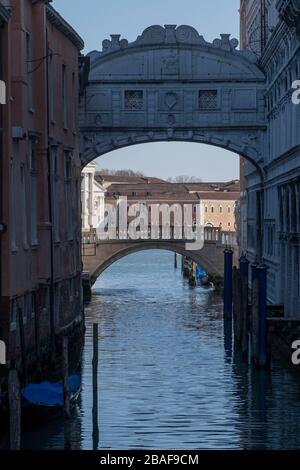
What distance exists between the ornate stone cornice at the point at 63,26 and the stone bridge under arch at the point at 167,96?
13.7 ft

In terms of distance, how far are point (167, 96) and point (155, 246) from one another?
21980 mm

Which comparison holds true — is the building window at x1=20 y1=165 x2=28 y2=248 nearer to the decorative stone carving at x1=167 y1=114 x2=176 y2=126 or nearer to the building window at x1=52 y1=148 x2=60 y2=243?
the building window at x1=52 y1=148 x2=60 y2=243

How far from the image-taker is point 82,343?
3388cm

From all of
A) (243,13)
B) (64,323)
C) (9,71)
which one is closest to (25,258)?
(9,71)

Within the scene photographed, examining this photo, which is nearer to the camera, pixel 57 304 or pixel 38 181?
pixel 38 181

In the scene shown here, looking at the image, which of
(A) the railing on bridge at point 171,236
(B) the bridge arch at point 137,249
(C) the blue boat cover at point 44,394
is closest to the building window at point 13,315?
(C) the blue boat cover at point 44,394

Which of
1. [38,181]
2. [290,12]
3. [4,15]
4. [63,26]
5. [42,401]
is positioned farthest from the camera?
[63,26]

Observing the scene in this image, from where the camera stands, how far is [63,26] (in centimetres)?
3019

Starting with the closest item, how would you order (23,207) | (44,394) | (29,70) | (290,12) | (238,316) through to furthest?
1. (44,394)
2. (23,207)
3. (29,70)
4. (290,12)
5. (238,316)

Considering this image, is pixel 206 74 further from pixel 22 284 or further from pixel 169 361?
pixel 22 284

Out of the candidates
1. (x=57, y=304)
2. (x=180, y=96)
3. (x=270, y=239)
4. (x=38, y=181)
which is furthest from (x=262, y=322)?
(x=180, y=96)

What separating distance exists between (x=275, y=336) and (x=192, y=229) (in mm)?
31155

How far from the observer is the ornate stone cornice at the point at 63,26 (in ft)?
92.1

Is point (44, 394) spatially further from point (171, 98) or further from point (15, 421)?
point (171, 98)
